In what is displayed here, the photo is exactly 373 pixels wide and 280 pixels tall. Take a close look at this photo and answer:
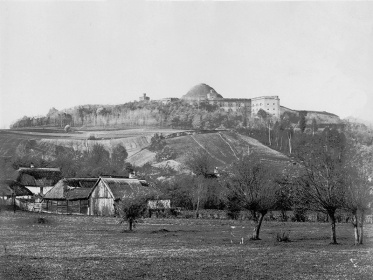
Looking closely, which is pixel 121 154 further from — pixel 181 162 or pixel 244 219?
pixel 244 219

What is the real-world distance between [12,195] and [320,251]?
72075 mm

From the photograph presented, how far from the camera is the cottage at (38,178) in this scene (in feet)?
398

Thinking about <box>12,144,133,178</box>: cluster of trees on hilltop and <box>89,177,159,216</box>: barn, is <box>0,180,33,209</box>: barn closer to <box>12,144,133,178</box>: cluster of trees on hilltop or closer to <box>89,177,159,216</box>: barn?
<box>89,177,159,216</box>: barn

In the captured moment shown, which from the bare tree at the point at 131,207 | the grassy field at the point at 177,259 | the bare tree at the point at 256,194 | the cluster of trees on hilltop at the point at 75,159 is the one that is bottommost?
the grassy field at the point at 177,259

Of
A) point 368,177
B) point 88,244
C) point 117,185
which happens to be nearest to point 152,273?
point 88,244

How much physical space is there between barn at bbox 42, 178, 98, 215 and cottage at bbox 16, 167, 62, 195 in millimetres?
27398

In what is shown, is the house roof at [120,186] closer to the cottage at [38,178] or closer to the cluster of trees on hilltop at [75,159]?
the cottage at [38,178]

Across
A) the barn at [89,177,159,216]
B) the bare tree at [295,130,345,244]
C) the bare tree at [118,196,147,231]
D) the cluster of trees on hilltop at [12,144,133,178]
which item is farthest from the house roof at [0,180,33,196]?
the bare tree at [295,130,345,244]

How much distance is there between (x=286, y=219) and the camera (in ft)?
235

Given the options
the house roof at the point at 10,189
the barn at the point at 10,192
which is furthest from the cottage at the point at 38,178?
the barn at the point at 10,192

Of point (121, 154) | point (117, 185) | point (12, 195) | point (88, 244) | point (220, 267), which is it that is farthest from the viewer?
point (121, 154)

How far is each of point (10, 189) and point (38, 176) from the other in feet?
104

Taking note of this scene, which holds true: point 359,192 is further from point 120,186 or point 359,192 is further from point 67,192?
point 67,192

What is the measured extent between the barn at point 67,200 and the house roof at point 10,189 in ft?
22.5
